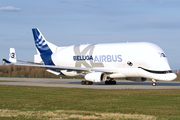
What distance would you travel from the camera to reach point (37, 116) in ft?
43.2

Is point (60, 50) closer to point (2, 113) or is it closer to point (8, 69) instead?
point (2, 113)

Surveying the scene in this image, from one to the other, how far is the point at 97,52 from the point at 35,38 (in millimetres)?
13081

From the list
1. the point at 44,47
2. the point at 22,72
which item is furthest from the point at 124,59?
the point at 22,72

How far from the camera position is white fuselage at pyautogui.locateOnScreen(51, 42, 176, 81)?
35281 millimetres

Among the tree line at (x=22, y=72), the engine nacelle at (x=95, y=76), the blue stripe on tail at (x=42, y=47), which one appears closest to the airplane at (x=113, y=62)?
the engine nacelle at (x=95, y=76)

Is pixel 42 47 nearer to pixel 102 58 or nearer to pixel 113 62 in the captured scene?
pixel 102 58

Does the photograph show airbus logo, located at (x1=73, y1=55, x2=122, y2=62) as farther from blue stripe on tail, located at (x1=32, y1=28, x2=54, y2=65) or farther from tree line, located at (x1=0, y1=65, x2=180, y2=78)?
tree line, located at (x1=0, y1=65, x2=180, y2=78)

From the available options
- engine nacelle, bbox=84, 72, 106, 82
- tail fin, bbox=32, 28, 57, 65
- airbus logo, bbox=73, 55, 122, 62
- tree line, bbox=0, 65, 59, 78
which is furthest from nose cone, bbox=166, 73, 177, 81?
tree line, bbox=0, 65, 59, 78

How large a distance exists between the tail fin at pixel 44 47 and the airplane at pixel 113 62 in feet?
3.60

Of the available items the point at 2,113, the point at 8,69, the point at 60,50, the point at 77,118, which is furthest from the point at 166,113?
the point at 8,69

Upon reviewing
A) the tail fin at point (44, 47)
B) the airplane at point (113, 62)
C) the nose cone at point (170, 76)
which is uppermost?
the tail fin at point (44, 47)

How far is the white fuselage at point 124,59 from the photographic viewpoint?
35281 mm

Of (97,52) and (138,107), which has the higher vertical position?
Result: (97,52)

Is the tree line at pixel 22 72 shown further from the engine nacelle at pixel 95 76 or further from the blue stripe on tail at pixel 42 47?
the engine nacelle at pixel 95 76
